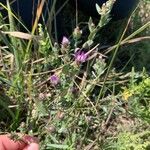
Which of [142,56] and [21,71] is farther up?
[21,71]

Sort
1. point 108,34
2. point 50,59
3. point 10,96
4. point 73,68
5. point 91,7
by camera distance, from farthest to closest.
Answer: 1. point 108,34
2. point 91,7
3. point 10,96
4. point 50,59
5. point 73,68

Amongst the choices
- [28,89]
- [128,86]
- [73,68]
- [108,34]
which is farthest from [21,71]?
[108,34]

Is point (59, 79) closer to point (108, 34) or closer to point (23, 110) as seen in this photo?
point (23, 110)

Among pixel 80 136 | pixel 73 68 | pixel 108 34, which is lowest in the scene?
pixel 80 136

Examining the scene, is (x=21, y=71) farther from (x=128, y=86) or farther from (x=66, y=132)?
(x=128, y=86)

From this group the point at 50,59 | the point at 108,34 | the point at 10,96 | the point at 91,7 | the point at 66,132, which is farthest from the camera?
the point at 108,34

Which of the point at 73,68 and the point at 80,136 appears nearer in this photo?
the point at 73,68

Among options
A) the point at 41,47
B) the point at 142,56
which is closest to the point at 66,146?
the point at 41,47

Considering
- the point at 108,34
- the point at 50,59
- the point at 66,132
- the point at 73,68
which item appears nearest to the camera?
the point at 73,68

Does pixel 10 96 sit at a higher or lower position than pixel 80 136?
higher
